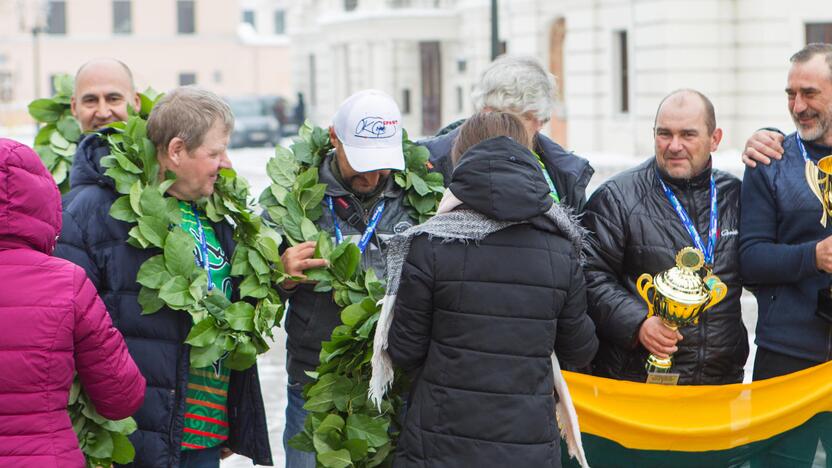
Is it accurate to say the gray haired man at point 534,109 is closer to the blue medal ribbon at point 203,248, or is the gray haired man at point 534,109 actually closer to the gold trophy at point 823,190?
the gold trophy at point 823,190

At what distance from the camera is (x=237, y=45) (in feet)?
226

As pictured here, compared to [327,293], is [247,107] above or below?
above

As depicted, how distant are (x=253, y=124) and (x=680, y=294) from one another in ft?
117

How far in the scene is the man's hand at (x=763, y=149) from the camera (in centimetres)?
510

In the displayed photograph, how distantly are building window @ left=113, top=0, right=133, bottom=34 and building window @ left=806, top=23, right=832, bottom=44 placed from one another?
49.3 metres

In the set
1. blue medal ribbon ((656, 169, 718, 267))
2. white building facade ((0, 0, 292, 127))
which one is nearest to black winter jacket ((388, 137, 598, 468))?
blue medal ribbon ((656, 169, 718, 267))

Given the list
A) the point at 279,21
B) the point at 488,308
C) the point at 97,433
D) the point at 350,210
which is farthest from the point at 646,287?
the point at 279,21

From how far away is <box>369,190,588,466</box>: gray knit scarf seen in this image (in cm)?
403

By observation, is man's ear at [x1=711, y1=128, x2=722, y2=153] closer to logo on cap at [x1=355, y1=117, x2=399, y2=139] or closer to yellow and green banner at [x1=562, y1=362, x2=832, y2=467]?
yellow and green banner at [x1=562, y1=362, x2=832, y2=467]

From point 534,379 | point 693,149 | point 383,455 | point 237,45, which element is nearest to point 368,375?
point 383,455

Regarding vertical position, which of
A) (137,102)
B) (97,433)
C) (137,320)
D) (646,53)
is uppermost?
(646,53)

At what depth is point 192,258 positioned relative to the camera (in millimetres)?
4652

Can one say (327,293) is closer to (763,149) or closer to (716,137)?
(716,137)

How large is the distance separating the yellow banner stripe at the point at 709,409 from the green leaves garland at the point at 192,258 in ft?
4.46
